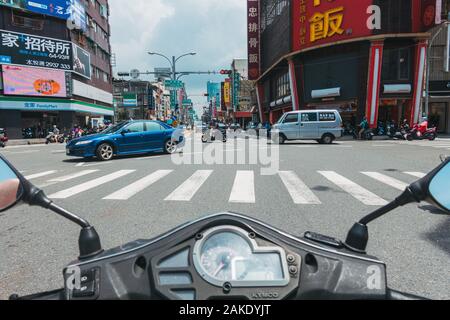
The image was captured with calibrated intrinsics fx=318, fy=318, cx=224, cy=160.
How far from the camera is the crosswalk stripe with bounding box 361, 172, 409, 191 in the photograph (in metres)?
7.41

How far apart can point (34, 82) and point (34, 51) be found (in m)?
3.05

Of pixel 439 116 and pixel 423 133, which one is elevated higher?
pixel 439 116

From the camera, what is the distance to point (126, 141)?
1334 cm

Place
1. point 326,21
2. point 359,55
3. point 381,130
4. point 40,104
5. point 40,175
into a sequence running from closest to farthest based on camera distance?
point 40,175 → point 381,130 → point 359,55 → point 326,21 → point 40,104

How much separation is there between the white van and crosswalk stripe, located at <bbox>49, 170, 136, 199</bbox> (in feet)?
43.1

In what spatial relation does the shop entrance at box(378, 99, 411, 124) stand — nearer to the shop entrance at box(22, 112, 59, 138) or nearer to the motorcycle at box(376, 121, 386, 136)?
the motorcycle at box(376, 121, 386, 136)

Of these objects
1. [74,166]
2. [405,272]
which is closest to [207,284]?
[405,272]

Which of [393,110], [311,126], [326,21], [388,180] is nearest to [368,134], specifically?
[311,126]

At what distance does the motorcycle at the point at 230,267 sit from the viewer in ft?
4.59

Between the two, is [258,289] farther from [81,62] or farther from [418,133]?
[81,62]

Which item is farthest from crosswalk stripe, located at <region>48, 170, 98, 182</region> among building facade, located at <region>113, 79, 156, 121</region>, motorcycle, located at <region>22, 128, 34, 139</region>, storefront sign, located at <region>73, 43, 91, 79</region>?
building facade, located at <region>113, 79, 156, 121</region>

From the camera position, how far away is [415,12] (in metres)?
26.2

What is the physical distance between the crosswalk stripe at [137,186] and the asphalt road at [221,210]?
0.02 m

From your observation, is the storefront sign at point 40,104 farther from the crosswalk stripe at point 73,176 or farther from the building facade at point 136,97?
the building facade at point 136,97
